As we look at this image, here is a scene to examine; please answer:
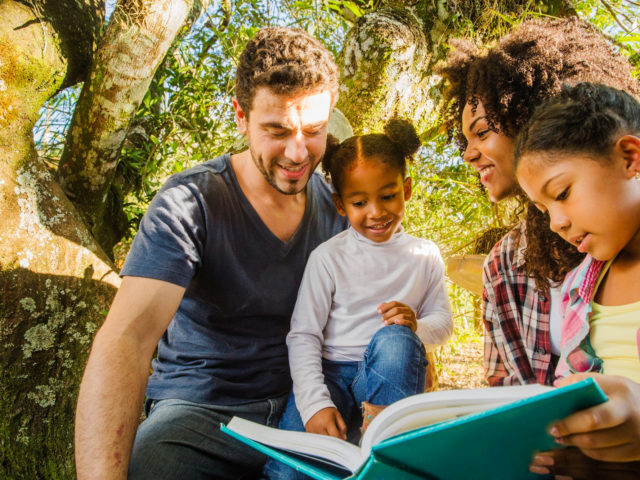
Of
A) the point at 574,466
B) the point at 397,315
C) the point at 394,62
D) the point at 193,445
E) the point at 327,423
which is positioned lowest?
the point at 193,445

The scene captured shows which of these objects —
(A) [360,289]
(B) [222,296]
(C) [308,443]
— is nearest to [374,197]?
(A) [360,289]

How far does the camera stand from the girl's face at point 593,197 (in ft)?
4.00

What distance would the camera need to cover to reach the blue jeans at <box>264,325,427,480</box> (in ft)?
4.83

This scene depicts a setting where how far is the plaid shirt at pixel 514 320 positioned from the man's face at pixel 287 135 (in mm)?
832

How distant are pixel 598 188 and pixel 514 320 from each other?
721 mm

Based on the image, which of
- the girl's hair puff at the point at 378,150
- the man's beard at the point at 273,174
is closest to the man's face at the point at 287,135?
the man's beard at the point at 273,174

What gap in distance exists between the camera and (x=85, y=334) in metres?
2.20

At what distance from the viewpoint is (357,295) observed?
1.83m

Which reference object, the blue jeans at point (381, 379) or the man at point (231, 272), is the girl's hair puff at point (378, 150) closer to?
the man at point (231, 272)

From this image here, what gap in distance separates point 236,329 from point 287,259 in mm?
338

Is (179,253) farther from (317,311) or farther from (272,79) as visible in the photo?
(272,79)

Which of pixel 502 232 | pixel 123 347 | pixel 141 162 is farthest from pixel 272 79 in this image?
pixel 141 162

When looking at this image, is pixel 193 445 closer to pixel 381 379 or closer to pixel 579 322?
pixel 381 379

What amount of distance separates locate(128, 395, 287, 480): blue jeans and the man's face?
2.79 feet
